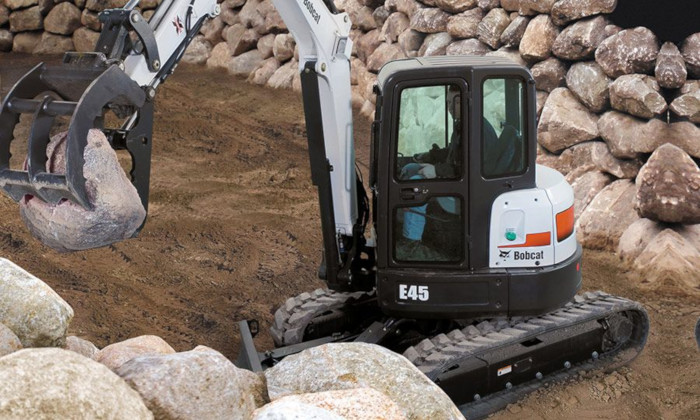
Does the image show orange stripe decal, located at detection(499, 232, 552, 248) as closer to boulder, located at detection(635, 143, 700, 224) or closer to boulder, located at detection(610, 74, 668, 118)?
boulder, located at detection(635, 143, 700, 224)

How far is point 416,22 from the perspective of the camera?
1069 cm

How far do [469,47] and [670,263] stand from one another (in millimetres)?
3566

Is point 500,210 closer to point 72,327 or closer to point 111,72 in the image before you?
point 111,72

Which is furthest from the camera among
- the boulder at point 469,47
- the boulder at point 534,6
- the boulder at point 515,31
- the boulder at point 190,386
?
the boulder at point 469,47

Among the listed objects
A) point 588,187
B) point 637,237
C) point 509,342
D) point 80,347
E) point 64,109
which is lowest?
point 637,237

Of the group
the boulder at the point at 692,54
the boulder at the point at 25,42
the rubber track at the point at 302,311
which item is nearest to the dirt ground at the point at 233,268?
the rubber track at the point at 302,311

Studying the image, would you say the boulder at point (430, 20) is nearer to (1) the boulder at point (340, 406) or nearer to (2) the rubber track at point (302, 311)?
(2) the rubber track at point (302, 311)

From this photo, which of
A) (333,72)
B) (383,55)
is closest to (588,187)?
(333,72)

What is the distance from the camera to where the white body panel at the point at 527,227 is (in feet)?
17.3

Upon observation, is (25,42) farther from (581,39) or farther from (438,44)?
(581,39)

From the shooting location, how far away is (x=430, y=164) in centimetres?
521

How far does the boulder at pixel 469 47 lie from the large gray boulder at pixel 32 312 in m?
6.80

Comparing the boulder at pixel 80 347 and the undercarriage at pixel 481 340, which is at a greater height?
the boulder at pixel 80 347

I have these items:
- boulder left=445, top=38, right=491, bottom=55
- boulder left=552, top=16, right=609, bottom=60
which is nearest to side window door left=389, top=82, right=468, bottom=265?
boulder left=552, top=16, right=609, bottom=60
